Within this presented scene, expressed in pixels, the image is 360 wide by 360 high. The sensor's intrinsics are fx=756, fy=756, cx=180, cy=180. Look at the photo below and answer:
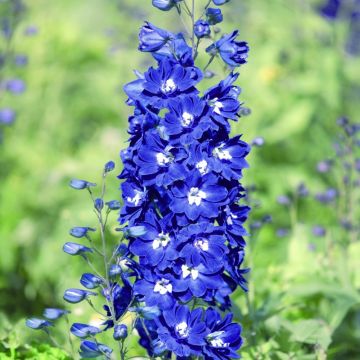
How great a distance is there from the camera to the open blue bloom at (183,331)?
2.08 m

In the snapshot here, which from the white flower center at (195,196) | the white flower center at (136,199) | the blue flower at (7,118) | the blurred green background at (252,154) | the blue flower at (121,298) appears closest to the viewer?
the white flower center at (195,196)

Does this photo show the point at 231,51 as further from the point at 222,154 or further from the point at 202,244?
the point at 202,244

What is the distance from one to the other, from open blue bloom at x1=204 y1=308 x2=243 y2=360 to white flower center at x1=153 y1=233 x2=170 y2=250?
239mm

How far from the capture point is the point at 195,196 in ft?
6.56

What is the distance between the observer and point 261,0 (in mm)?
7258

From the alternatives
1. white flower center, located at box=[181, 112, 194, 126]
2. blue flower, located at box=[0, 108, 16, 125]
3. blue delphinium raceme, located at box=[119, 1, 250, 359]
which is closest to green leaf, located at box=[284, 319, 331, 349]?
blue delphinium raceme, located at box=[119, 1, 250, 359]

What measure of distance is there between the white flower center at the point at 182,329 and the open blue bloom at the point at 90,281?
0.25m

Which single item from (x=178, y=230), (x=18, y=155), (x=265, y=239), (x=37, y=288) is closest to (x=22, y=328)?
(x=178, y=230)

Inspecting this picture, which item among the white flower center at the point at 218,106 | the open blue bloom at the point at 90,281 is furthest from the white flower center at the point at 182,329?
the white flower center at the point at 218,106

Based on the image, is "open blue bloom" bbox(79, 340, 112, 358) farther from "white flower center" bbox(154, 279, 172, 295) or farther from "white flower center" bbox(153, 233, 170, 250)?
"white flower center" bbox(153, 233, 170, 250)

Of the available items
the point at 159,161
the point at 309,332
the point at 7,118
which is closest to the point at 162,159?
the point at 159,161

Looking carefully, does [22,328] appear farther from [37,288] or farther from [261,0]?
[261,0]

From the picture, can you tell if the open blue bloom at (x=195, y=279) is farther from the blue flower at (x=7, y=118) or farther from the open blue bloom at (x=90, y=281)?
the blue flower at (x=7, y=118)

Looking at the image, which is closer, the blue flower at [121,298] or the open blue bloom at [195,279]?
the open blue bloom at [195,279]
